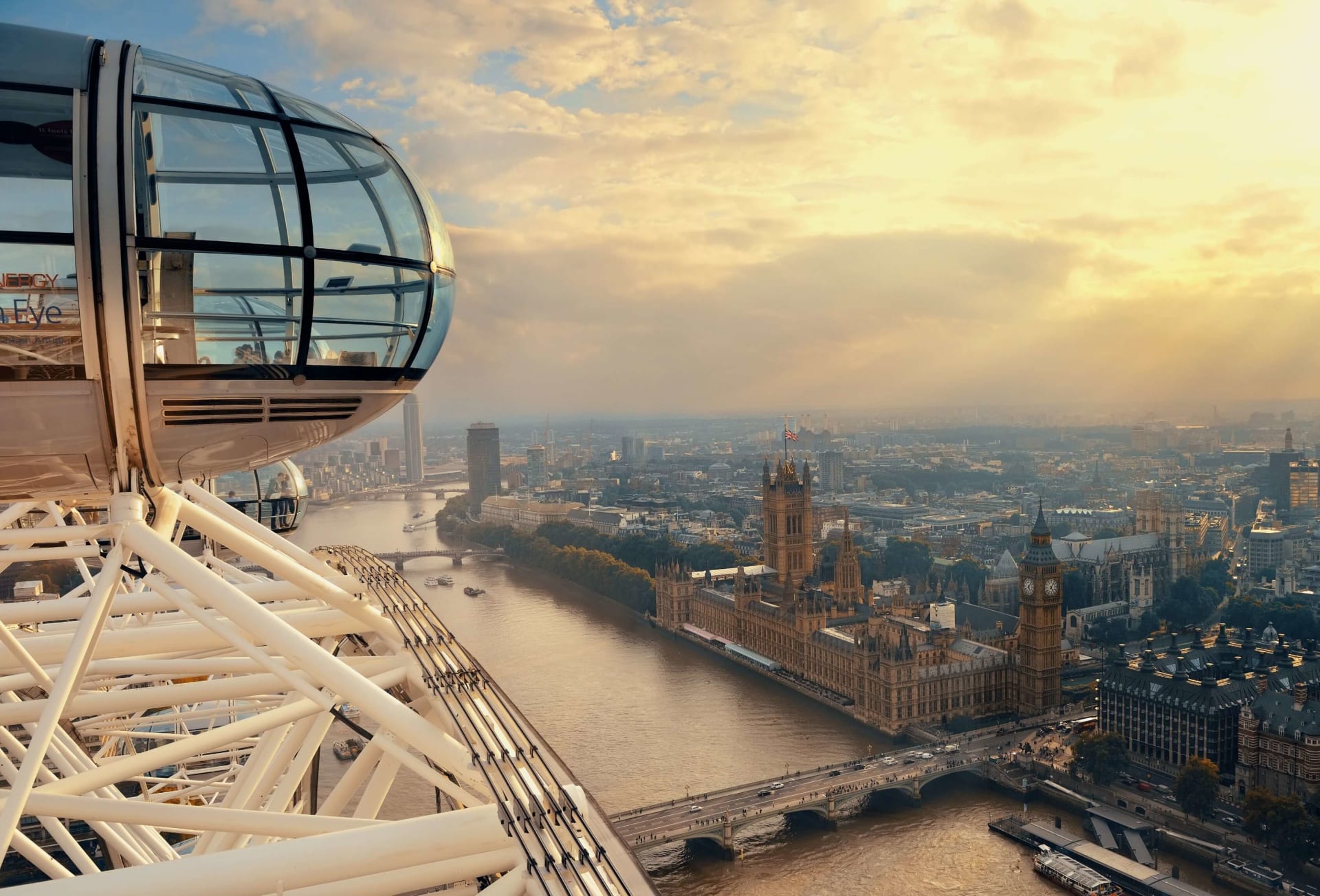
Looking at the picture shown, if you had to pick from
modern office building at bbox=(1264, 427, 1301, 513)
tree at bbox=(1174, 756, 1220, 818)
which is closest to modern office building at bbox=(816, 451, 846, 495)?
modern office building at bbox=(1264, 427, 1301, 513)

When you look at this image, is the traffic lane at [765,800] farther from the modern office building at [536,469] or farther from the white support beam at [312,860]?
the modern office building at [536,469]

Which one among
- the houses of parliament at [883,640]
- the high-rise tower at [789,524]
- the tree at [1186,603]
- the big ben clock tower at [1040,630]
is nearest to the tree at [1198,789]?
the houses of parliament at [883,640]

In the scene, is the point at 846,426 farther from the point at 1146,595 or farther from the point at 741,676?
the point at 741,676

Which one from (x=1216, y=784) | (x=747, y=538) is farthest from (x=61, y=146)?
(x=747, y=538)

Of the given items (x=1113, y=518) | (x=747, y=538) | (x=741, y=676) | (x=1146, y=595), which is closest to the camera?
(x=741, y=676)

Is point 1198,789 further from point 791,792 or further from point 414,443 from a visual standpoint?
point 414,443

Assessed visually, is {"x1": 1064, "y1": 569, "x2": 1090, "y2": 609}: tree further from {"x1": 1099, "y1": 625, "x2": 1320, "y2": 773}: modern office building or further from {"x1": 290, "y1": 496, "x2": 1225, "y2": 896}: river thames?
{"x1": 290, "y1": 496, "x2": 1225, "y2": 896}: river thames
